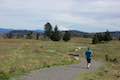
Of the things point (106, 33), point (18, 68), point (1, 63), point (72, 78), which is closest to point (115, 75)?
point (72, 78)

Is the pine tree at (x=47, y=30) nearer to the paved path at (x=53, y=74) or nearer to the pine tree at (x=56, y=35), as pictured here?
the pine tree at (x=56, y=35)

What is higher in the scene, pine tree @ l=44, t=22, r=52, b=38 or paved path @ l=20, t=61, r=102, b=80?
pine tree @ l=44, t=22, r=52, b=38

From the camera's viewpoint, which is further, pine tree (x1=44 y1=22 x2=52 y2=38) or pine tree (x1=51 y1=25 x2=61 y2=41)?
pine tree (x1=44 y1=22 x2=52 y2=38)

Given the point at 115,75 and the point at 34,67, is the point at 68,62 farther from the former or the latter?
the point at 115,75

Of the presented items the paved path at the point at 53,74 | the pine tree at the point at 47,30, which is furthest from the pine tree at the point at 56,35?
the paved path at the point at 53,74

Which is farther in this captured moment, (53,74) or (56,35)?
(56,35)

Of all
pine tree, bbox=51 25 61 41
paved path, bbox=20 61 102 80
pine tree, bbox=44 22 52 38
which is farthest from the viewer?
pine tree, bbox=44 22 52 38

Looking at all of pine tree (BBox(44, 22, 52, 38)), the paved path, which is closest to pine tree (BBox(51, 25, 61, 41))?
pine tree (BBox(44, 22, 52, 38))

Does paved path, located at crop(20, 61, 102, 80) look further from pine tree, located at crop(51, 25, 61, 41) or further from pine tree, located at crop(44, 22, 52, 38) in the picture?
pine tree, located at crop(44, 22, 52, 38)

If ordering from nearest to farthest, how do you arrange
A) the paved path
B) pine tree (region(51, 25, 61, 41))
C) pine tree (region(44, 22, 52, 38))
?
1. the paved path
2. pine tree (region(51, 25, 61, 41))
3. pine tree (region(44, 22, 52, 38))

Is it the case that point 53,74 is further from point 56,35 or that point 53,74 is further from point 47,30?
point 47,30

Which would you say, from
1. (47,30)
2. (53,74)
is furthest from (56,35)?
(53,74)

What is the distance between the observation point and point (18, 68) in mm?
→ 25328

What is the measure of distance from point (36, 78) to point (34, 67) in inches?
283
